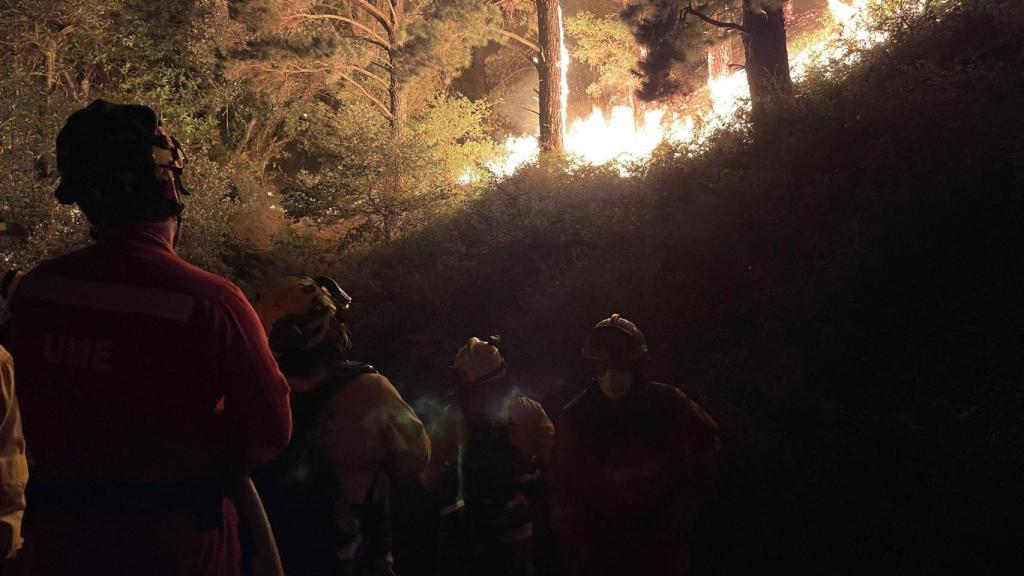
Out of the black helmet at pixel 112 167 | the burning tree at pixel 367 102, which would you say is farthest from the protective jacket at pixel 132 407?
the burning tree at pixel 367 102

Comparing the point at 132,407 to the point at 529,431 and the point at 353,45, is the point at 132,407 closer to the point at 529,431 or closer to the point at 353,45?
the point at 529,431

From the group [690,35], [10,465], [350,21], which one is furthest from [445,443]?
[350,21]

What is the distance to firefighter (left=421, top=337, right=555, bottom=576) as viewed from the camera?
12.6 feet

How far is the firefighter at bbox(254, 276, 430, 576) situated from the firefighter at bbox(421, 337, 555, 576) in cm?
74

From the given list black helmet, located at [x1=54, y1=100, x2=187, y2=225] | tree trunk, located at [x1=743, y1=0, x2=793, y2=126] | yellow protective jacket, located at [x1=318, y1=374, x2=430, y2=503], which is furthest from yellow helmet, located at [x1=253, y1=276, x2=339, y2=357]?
tree trunk, located at [x1=743, y1=0, x2=793, y2=126]

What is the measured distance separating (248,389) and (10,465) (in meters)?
0.97

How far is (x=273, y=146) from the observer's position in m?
24.5

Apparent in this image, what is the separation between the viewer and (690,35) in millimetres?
11445

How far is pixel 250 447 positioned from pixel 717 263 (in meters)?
6.07

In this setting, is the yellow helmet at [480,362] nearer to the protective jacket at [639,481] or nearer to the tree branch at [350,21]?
the protective jacket at [639,481]

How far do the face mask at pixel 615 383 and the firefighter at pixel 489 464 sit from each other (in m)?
0.83

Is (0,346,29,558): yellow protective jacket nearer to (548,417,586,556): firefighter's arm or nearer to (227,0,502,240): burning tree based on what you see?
(548,417,586,556): firefighter's arm

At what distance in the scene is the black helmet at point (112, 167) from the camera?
1.99 meters

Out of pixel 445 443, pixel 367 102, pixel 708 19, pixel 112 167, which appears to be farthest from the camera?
pixel 367 102
